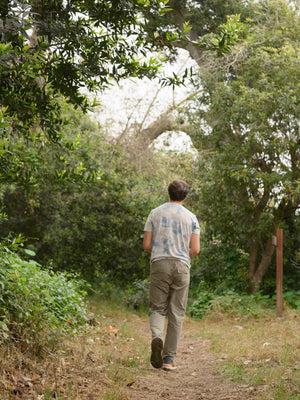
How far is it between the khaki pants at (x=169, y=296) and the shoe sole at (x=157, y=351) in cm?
28

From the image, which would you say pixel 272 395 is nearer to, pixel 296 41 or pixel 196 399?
pixel 196 399

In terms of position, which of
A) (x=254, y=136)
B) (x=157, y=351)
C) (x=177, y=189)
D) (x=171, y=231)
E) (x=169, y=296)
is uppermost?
(x=254, y=136)

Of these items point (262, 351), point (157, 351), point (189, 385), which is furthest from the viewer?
point (262, 351)

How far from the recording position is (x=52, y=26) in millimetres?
3975

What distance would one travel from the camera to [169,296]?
18.3 feet

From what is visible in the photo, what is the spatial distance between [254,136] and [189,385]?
641 centimetres

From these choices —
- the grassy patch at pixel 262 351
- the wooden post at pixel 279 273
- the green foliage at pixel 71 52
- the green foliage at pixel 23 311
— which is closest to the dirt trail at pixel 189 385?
the grassy patch at pixel 262 351

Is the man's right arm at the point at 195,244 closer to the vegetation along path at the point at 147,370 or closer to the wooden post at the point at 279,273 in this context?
the vegetation along path at the point at 147,370

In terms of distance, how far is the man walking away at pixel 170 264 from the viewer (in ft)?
17.7

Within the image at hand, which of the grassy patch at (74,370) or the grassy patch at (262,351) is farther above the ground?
the grassy patch at (262,351)

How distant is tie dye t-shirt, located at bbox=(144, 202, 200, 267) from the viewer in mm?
5412

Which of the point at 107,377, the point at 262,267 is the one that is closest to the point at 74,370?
the point at 107,377

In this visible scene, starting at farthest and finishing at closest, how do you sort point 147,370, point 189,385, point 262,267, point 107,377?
point 262,267
point 147,370
point 189,385
point 107,377

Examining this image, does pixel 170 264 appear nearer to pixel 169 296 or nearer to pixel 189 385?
pixel 169 296
